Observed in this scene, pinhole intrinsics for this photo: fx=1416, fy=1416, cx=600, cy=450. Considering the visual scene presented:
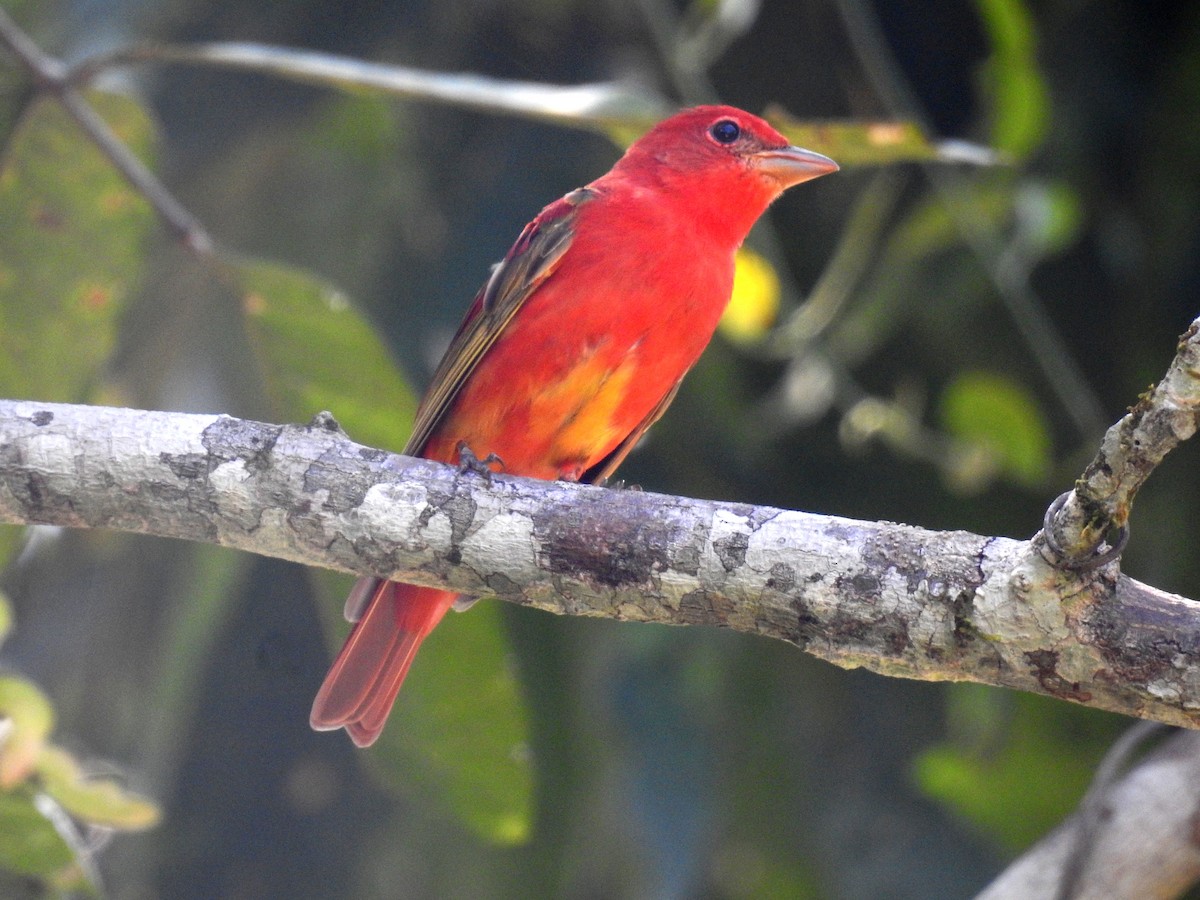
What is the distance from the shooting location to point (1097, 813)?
2473 mm

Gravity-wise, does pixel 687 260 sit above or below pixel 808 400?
below

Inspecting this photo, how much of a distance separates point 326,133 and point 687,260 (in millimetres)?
→ 1706

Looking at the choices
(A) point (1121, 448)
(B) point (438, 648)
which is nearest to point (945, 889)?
(B) point (438, 648)

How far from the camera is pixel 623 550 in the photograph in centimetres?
185

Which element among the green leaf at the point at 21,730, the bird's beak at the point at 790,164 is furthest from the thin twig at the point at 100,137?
the bird's beak at the point at 790,164

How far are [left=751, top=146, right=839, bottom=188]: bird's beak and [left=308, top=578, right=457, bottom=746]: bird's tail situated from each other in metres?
1.26

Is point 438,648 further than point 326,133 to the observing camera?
No

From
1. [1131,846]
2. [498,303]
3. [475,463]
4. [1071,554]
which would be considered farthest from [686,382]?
[1071,554]

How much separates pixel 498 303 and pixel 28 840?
138cm

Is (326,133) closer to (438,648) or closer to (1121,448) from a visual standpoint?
(438,648)

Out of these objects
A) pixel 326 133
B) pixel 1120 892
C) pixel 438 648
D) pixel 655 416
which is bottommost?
pixel 1120 892

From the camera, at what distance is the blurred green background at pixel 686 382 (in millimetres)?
3416

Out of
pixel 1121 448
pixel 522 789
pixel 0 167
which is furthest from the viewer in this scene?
pixel 0 167

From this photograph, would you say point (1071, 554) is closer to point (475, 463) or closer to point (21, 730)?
point (475, 463)
